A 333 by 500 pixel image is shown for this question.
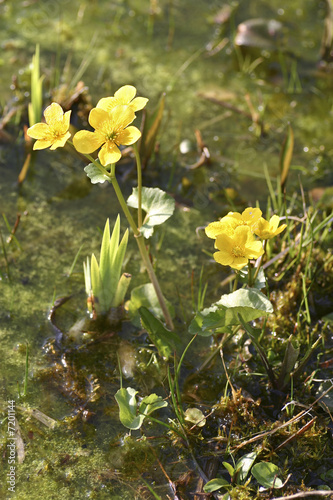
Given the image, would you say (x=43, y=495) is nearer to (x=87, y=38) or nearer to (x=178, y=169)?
(x=178, y=169)

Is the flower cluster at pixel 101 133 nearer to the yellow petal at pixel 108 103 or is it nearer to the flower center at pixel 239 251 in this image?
the yellow petal at pixel 108 103

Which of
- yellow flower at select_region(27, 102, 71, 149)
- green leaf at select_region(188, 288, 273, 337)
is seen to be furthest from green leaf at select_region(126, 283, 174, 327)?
yellow flower at select_region(27, 102, 71, 149)

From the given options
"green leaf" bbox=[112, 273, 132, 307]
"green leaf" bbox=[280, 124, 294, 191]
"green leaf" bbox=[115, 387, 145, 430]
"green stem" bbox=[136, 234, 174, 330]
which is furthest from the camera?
"green leaf" bbox=[280, 124, 294, 191]

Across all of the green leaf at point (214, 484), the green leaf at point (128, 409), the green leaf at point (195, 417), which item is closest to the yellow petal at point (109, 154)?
the green leaf at point (128, 409)

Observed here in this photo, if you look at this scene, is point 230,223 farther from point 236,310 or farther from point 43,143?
point 43,143

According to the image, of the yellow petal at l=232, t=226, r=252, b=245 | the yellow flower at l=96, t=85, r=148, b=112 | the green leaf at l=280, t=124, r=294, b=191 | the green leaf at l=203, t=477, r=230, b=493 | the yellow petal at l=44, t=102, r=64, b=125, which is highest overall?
the yellow flower at l=96, t=85, r=148, b=112

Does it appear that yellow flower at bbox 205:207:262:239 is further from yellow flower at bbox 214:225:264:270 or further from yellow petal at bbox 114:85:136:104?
yellow petal at bbox 114:85:136:104

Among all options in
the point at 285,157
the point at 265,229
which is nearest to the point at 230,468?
the point at 265,229

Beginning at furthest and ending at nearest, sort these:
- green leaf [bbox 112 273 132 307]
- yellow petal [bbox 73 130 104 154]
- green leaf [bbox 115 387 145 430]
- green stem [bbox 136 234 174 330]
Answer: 1. green leaf [bbox 112 273 132 307]
2. green stem [bbox 136 234 174 330]
3. green leaf [bbox 115 387 145 430]
4. yellow petal [bbox 73 130 104 154]
